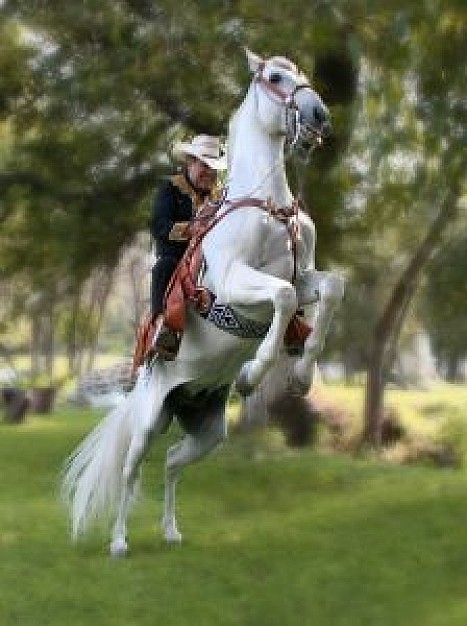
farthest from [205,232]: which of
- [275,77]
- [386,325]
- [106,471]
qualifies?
[386,325]

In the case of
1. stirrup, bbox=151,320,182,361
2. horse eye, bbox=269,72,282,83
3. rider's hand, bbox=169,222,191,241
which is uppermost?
horse eye, bbox=269,72,282,83

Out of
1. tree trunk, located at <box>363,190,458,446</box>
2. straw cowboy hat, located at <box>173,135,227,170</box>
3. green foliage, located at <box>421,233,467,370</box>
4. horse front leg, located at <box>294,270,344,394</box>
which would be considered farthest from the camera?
tree trunk, located at <box>363,190,458,446</box>

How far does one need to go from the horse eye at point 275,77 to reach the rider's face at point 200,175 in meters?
0.98

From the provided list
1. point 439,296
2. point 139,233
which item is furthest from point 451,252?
point 139,233

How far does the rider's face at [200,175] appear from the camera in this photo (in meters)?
6.54

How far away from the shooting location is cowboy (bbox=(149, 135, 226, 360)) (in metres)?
→ 6.43

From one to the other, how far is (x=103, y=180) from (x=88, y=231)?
55 cm

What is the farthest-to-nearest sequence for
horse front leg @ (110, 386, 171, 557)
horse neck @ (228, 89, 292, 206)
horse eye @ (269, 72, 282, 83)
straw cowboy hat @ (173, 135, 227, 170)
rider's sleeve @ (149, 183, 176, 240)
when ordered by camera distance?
horse front leg @ (110, 386, 171, 557)
rider's sleeve @ (149, 183, 176, 240)
straw cowboy hat @ (173, 135, 227, 170)
horse neck @ (228, 89, 292, 206)
horse eye @ (269, 72, 282, 83)

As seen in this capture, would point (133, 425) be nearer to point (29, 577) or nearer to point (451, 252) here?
point (29, 577)

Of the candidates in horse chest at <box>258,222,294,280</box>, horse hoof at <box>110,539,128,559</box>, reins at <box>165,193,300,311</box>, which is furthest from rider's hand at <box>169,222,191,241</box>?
horse hoof at <box>110,539,128,559</box>

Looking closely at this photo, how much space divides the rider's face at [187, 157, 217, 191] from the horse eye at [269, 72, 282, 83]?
979mm

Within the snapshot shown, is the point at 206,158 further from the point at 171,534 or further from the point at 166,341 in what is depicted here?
the point at 171,534

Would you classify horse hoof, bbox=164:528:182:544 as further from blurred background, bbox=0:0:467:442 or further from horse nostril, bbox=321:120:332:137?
blurred background, bbox=0:0:467:442

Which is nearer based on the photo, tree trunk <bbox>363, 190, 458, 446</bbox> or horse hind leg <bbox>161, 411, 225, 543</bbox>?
horse hind leg <bbox>161, 411, 225, 543</bbox>
